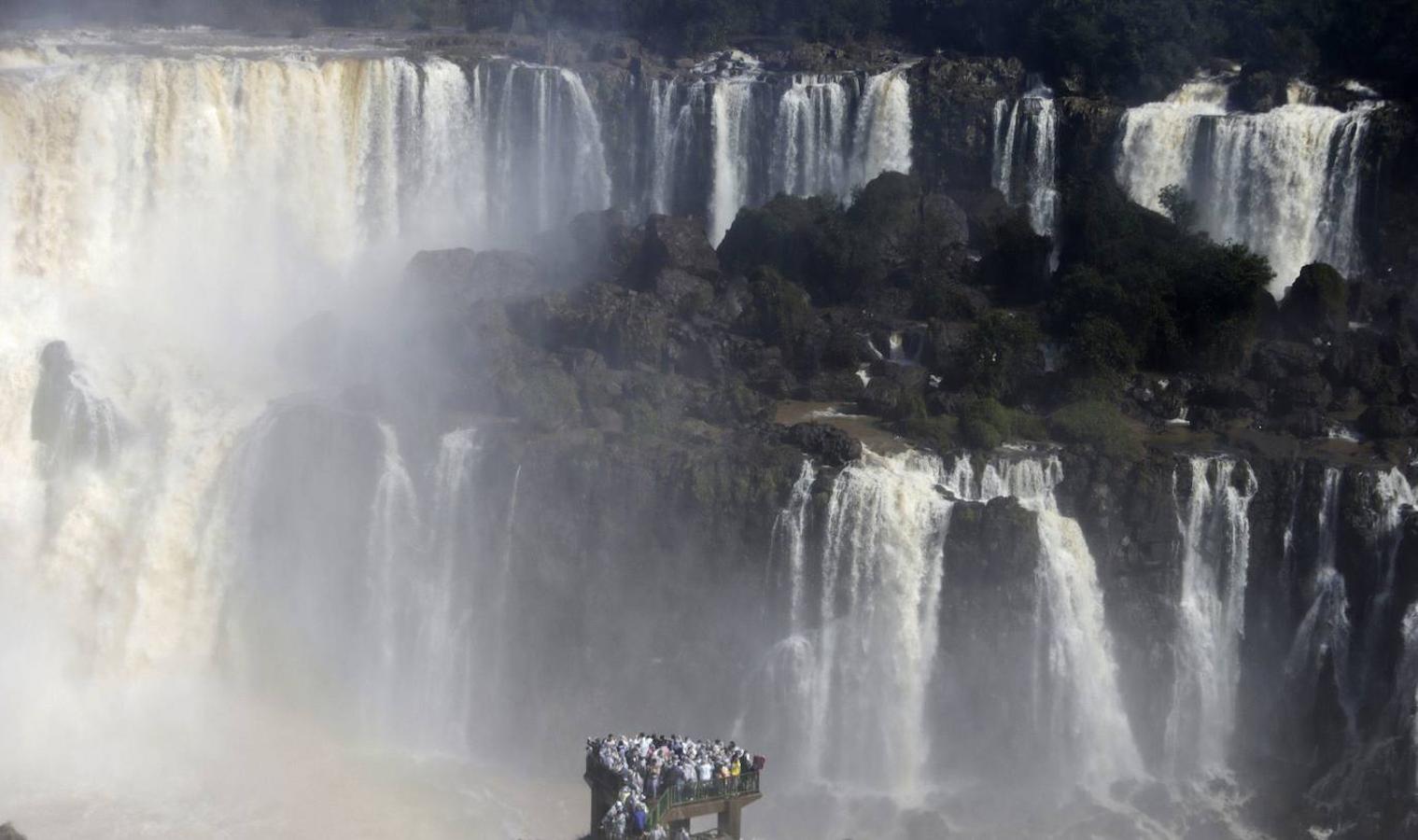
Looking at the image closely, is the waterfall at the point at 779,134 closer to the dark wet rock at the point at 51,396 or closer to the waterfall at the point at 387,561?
the waterfall at the point at 387,561

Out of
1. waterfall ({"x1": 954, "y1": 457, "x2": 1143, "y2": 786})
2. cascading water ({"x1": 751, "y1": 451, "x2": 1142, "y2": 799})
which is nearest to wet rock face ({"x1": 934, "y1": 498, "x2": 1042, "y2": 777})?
cascading water ({"x1": 751, "y1": 451, "x2": 1142, "y2": 799})

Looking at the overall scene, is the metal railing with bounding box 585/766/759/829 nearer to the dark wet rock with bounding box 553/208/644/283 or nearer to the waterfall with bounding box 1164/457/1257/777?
the waterfall with bounding box 1164/457/1257/777

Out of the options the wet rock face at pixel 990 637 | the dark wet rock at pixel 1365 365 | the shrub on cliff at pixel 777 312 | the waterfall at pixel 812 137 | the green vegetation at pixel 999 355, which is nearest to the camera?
the wet rock face at pixel 990 637

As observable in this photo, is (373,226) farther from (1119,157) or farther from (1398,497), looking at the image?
(1398,497)

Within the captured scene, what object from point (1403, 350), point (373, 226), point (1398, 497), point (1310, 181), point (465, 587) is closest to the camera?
point (1398, 497)

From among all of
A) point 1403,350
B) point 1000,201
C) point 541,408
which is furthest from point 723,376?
point 1403,350

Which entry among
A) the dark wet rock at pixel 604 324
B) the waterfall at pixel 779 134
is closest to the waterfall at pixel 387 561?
the dark wet rock at pixel 604 324

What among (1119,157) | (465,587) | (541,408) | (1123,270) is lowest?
(465,587)
